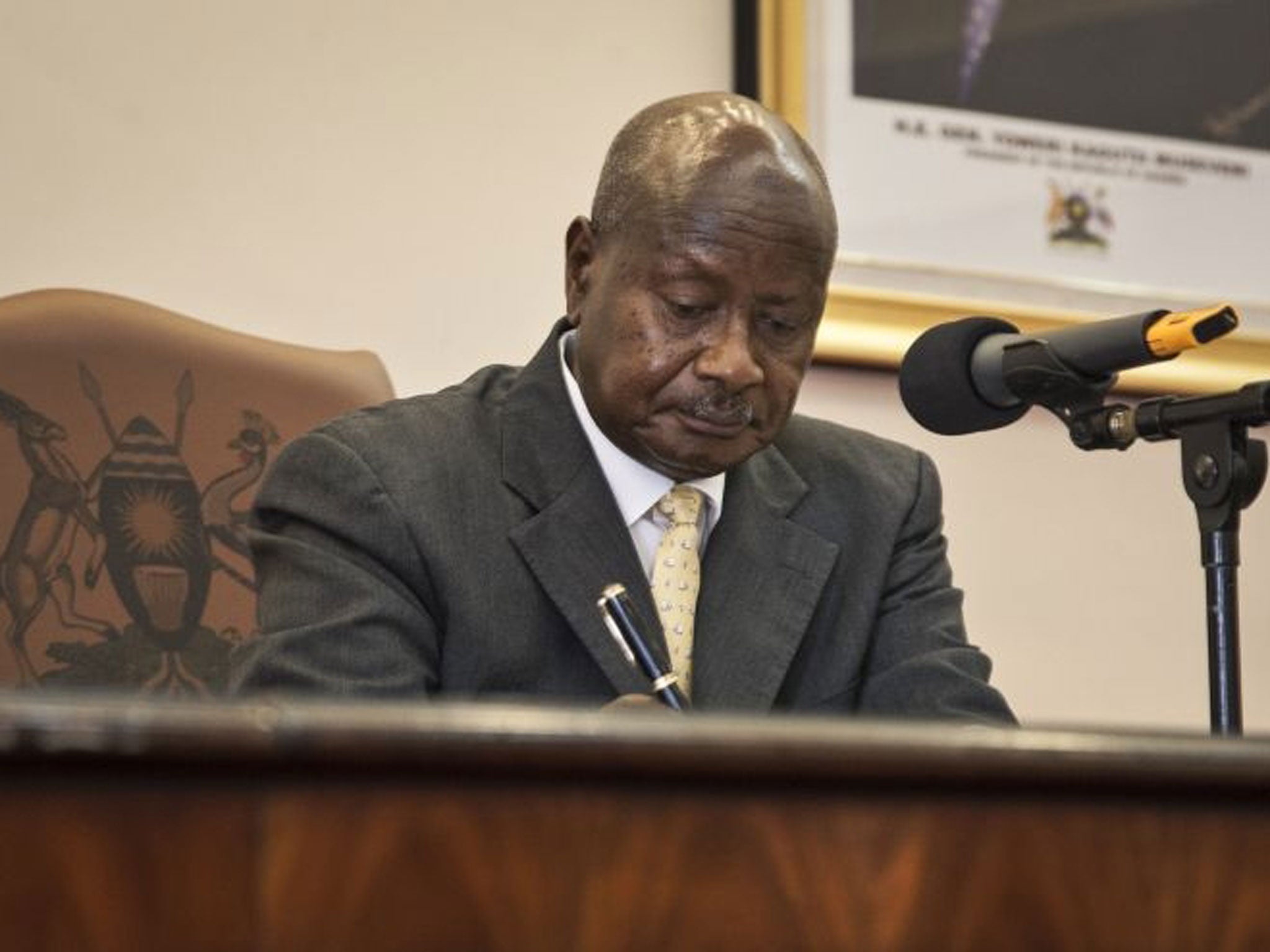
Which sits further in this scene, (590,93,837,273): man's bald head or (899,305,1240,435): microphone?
(590,93,837,273): man's bald head

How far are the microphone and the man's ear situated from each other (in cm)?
46

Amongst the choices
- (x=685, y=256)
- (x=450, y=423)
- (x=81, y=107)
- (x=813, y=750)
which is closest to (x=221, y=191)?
(x=81, y=107)

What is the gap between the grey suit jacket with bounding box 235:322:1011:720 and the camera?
6.63ft

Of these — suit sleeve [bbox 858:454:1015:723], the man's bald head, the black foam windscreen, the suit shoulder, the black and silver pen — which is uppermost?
the man's bald head

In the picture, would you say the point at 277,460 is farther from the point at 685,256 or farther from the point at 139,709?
the point at 139,709

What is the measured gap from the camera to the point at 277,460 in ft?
7.02

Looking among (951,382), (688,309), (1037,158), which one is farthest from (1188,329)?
(1037,158)

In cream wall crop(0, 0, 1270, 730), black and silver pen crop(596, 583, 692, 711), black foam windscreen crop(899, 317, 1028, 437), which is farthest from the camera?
cream wall crop(0, 0, 1270, 730)

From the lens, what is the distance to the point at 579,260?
7.48ft

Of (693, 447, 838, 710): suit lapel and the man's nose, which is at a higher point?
the man's nose

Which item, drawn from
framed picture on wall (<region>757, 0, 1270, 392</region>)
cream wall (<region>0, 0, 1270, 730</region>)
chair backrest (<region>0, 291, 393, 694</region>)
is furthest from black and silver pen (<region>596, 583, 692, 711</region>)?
framed picture on wall (<region>757, 0, 1270, 392</region>)

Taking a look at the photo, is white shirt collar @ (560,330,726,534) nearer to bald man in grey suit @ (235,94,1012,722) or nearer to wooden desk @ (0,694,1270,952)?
bald man in grey suit @ (235,94,1012,722)

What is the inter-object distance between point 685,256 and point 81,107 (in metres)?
0.90

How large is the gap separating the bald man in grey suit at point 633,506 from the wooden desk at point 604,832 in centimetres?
122
